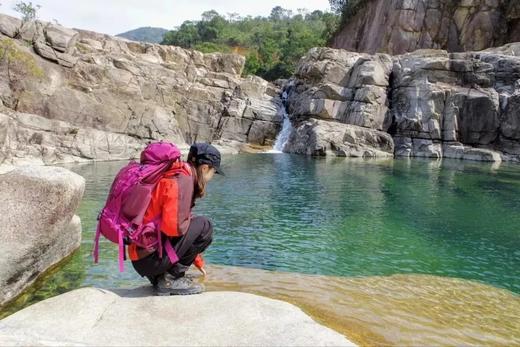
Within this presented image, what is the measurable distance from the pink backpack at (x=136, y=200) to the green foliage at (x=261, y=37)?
72984mm

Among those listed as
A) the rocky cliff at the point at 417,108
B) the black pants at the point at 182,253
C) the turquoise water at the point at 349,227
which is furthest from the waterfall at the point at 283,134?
the black pants at the point at 182,253

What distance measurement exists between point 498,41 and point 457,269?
58561 millimetres

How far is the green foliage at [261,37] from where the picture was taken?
8181 cm

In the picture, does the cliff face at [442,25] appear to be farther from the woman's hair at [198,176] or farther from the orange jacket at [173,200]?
the orange jacket at [173,200]

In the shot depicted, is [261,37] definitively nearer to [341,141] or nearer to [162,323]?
[341,141]

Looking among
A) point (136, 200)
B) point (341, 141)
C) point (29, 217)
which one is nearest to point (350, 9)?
point (341, 141)

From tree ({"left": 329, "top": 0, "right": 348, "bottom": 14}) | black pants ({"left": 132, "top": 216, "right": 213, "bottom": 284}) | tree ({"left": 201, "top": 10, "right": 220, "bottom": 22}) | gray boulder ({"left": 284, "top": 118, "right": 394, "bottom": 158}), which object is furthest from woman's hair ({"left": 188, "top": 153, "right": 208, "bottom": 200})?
tree ({"left": 201, "top": 10, "right": 220, "bottom": 22})

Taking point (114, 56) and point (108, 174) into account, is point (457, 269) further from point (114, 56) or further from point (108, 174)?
point (114, 56)

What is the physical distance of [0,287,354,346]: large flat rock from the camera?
4.42 m

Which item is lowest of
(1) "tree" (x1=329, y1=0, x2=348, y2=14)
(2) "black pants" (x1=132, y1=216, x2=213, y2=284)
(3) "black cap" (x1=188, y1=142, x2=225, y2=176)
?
(2) "black pants" (x1=132, y1=216, x2=213, y2=284)

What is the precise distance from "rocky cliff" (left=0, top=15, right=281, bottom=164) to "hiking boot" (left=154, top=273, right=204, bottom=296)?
74.1 ft

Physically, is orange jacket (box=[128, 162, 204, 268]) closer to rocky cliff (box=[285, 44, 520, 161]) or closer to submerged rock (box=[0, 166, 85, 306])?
submerged rock (box=[0, 166, 85, 306])

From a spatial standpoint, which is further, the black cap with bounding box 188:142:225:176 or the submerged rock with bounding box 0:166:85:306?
the submerged rock with bounding box 0:166:85:306

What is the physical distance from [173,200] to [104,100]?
39.9 metres
